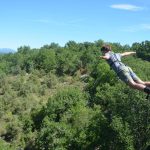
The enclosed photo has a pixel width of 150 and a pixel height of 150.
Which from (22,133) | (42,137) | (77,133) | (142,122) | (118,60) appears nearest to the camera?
(118,60)

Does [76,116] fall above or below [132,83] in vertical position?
below

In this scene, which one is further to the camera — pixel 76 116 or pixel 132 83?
pixel 76 116

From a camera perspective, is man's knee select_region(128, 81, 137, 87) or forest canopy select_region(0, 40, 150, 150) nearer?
man's knee select_region(128, 81, 137, 87)

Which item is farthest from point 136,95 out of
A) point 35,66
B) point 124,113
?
point 35,66

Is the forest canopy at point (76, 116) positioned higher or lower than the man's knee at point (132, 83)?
lower

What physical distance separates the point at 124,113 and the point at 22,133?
25.3 m

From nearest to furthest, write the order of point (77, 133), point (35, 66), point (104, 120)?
point (104, 120) → point (77, 133) → point (35, 66)

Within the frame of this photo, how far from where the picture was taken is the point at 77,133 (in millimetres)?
50438

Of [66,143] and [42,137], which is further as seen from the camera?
[42,137]

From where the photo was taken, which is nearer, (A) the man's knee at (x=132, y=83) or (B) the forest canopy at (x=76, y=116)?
(A) the man's knee at (x=132, y=83)

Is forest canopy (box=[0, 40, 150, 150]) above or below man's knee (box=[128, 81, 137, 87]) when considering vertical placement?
below

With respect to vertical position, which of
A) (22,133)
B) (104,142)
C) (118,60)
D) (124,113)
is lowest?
(22,133)

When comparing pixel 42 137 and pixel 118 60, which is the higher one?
pixel 118 60

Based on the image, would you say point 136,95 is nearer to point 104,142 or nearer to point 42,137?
point 104,142
